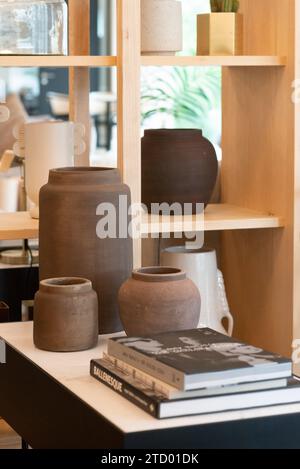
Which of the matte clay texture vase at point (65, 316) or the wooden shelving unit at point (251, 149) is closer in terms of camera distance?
the matte clay texture vase at point (65, 316)

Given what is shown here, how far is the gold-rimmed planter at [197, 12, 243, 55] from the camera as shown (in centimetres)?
241

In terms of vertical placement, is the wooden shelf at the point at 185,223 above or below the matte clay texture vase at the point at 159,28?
below

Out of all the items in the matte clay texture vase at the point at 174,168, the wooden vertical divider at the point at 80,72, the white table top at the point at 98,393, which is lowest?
the white table top at the point at 98,393

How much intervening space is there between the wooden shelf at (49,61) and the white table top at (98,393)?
1.96ft

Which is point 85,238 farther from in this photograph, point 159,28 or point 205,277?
point 159,28

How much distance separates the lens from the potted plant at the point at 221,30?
2412 mm

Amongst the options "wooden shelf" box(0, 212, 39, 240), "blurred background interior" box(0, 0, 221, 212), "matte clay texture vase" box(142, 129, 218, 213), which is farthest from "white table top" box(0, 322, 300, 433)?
"blurred background interior" box(0, 0, 221, 212)

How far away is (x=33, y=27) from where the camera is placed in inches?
89.9

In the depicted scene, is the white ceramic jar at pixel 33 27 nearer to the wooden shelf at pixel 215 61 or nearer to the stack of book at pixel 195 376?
the wooden shelf at pixel 215 61

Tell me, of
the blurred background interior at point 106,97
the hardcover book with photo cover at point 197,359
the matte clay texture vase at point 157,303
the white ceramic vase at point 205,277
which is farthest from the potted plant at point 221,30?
the blurred background interior at point 106,97

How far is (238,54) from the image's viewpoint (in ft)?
8.30
